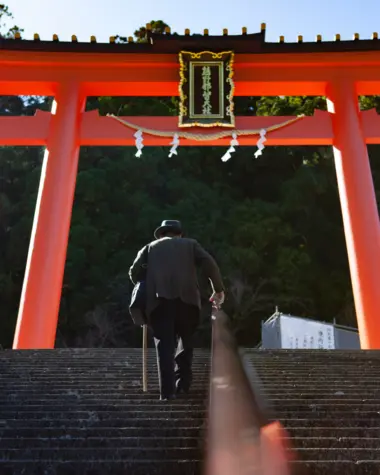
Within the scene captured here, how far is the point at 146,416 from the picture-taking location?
10.1 feet

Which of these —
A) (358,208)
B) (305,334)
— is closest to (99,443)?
(358,208)

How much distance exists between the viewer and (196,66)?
9.05 m

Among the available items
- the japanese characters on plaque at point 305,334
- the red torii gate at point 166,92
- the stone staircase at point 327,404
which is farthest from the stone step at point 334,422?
the japanese characters on plaque at point 305,334

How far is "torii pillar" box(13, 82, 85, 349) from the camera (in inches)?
286

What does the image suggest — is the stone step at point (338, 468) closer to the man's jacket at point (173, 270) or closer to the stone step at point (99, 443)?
the stone step at point (99, 443)

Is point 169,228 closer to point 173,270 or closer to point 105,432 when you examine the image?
point 173,270

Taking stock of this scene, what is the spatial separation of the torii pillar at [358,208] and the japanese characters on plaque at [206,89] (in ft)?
5.99

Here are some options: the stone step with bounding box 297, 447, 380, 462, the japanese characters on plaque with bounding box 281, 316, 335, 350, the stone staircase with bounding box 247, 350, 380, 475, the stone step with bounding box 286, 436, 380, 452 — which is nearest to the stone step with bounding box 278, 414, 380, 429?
the stone staircase with bounding box 247, 350, 380, 475

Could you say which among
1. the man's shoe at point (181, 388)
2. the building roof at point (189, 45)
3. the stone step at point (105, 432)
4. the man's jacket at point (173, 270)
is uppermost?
the building roof at point (189, 45)

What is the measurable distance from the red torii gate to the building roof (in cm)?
2

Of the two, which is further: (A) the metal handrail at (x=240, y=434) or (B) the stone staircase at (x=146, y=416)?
(B) the stone staircase at (x=146, y=416)

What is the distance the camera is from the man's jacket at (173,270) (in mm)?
3551

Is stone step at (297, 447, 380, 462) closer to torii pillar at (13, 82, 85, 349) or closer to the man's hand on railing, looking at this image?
the man's hand on railing

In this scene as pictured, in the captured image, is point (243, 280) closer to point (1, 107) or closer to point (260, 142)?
point (260, 142)
